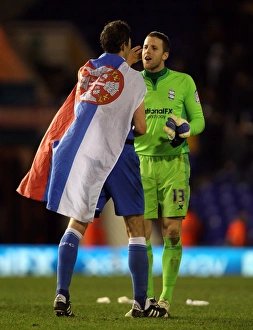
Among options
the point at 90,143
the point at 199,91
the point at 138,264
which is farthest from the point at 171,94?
the point at 199,91

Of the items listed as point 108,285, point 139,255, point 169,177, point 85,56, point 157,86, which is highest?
point 85,56

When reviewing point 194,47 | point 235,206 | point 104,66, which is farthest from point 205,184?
point 104,66

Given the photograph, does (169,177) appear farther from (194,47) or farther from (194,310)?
(194,47)

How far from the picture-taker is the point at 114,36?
21.0 ft

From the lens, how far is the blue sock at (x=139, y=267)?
20.9 ft

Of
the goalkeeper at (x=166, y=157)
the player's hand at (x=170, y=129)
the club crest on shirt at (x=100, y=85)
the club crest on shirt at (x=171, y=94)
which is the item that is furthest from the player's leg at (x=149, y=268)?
the club crest on shirt at (x=100, y=85)

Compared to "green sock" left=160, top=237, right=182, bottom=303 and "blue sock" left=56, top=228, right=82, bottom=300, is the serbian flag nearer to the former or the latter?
"blue sock" left=56, top=228, right=82, bottom=300

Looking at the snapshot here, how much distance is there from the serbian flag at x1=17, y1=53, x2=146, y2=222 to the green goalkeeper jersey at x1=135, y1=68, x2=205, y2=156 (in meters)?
0.89

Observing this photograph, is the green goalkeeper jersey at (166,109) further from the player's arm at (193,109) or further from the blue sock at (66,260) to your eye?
the blue sock at (66,260)

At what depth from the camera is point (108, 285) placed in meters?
12.6

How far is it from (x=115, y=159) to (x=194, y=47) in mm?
16153

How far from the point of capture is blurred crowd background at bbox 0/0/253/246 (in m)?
18.4

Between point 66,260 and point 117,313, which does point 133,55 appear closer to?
point 66,260

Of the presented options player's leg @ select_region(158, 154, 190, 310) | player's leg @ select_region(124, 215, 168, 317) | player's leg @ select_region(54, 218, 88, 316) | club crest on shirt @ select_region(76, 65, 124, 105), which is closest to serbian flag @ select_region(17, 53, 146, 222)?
club crest on shirt @ select_region(76, 65, 124, 105)
